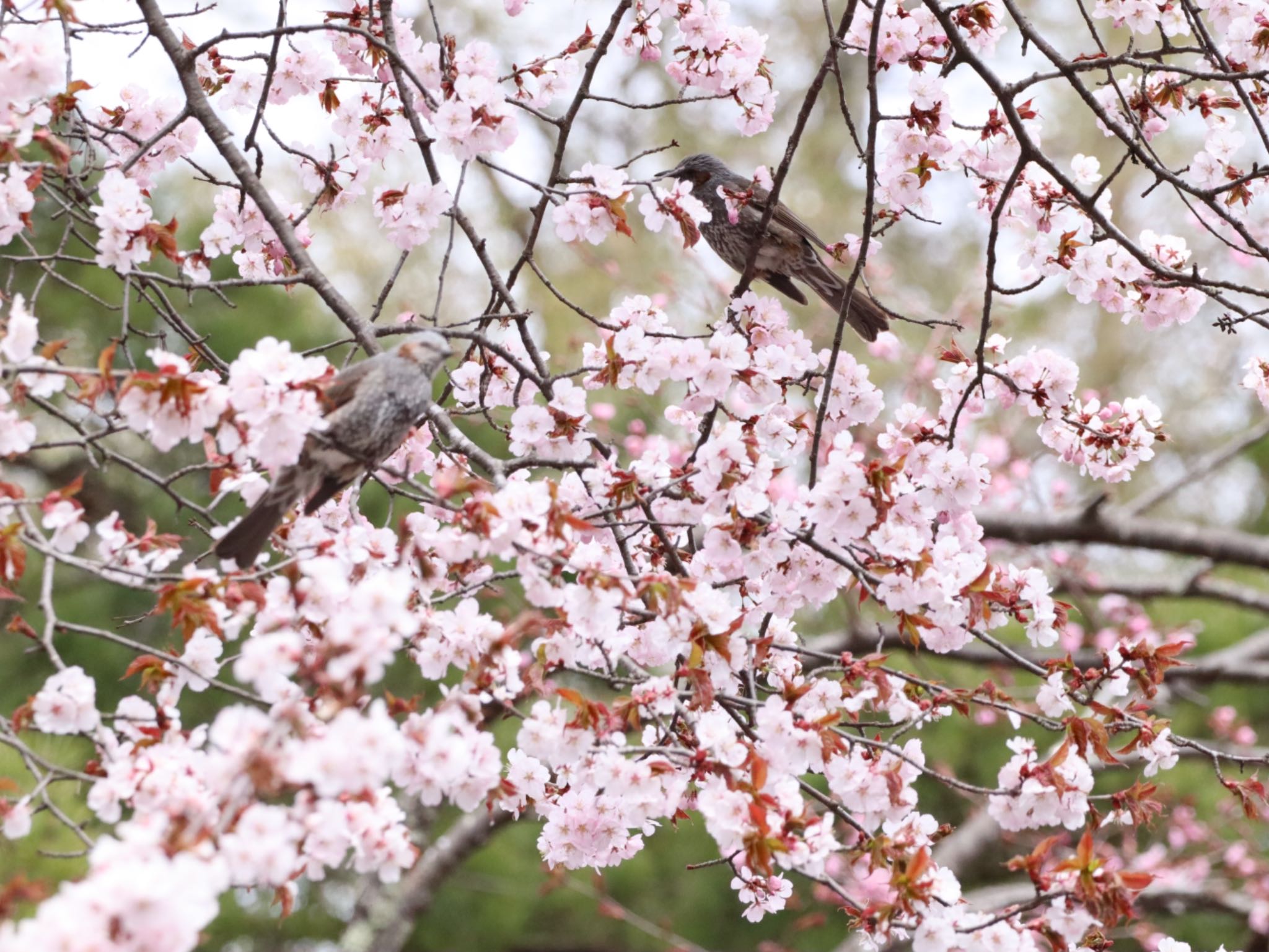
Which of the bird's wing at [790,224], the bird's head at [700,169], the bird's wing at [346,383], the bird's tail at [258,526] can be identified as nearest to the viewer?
the bird's tail at [258,526]

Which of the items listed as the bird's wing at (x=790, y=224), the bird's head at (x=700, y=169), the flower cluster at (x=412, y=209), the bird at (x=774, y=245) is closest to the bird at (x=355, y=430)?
the flower cluster at (x=412, y=209)

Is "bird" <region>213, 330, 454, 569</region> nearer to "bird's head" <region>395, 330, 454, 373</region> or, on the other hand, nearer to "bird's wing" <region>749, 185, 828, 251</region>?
"bird's head" <region>395, 330, 454, 373</region>

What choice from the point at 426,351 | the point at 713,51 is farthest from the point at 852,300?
the point at 426,351

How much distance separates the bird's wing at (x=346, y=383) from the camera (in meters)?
2.37

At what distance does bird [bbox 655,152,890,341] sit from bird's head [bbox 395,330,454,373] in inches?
52.8

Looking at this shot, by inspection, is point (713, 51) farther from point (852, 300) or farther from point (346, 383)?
point (346, 383)

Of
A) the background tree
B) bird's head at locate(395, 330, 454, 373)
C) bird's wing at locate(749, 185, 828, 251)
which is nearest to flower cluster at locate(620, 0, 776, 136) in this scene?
the background tree

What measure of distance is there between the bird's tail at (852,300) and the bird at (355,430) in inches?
50.7

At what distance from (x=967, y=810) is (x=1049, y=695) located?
374 cm

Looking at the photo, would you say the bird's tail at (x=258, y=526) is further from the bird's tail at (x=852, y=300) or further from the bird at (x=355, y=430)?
the bird's tail at (x=852, y=300)

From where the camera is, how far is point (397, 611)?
1517 millimetres

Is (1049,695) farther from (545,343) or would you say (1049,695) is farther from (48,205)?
(545,343)

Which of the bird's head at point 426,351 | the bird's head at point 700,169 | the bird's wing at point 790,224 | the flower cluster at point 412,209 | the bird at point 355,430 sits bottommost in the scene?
the bird at point 355,430

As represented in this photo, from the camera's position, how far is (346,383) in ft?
7.91
